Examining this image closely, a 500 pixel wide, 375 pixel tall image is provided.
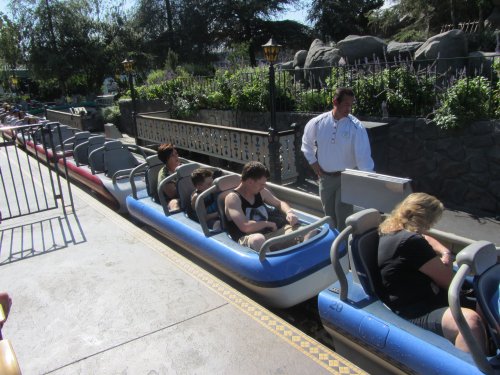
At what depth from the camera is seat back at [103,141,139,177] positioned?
292 inches

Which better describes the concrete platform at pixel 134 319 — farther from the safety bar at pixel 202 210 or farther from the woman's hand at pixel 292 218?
the woman's hand at pixel 292 218

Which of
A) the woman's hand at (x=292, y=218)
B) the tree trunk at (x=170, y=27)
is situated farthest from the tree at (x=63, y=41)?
the woman's hand at (x=292, y=218)

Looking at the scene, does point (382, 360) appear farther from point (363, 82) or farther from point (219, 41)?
point (219, 41)

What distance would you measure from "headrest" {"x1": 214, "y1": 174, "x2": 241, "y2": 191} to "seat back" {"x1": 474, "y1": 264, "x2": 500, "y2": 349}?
8.47 ft

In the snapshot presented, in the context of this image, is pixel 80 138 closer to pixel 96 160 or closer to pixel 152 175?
pixel 96 160

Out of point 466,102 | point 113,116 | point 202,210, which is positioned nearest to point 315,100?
point 466,102

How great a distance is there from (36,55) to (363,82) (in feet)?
76.7

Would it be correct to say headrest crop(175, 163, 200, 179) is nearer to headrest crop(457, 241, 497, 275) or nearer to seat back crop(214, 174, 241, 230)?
seat back crop(214, 174, 241, 230)

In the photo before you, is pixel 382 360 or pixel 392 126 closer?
pixel 382 360

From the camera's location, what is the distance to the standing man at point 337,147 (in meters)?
4.42

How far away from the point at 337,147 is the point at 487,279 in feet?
7.67

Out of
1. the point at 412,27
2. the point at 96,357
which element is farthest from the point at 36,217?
the point at 412,27

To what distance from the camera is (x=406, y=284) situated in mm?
2699

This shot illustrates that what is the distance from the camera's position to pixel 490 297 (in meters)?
2.32
